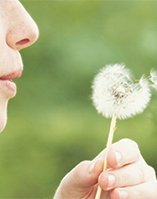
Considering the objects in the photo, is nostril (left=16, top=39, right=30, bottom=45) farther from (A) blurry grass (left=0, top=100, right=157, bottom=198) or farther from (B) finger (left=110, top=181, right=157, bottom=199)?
(A) blurry grass (left=0, top=100, right=157, bottom=198)

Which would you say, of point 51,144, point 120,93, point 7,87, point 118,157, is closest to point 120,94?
point 120,93

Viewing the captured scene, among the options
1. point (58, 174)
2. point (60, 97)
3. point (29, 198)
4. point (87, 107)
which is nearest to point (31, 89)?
point (60, 97)

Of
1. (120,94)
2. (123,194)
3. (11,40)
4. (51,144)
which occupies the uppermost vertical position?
(51,144)

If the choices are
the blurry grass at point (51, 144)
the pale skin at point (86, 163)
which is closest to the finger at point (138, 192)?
the pale skin at point (86, 163)

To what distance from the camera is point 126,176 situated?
79cm

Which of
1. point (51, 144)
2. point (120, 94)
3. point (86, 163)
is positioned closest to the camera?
point (120, 94)

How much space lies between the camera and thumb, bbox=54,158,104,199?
80cm

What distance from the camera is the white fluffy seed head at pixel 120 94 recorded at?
726 millimetres

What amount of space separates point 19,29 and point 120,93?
27 centimetres

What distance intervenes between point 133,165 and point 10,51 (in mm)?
402

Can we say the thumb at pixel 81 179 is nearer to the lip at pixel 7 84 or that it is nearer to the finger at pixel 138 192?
the finger at pixel 138 192

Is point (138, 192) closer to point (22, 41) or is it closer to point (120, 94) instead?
point (120, 94)

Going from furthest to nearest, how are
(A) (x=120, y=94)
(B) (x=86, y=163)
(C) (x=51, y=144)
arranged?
1. (C) (x=51, y=144)
2. (B) (x=86, y=163)
3. (A) (x=120, y=94)

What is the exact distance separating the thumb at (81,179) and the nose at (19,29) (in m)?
0.32
